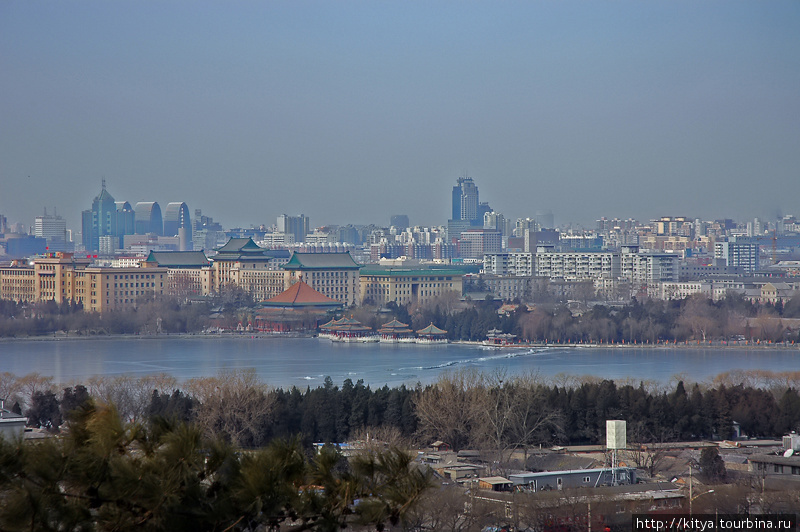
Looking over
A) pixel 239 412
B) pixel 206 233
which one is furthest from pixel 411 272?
pixel 206 233

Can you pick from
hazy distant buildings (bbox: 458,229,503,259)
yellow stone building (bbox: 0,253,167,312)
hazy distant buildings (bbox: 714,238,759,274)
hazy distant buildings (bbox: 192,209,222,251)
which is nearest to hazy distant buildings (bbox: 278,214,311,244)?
hazy distant buildings (bbox: 192,209,222,251)

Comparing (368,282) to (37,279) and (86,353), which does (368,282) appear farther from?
(86,353)

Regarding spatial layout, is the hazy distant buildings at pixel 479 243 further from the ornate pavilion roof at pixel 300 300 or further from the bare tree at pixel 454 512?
the bare tree at pixel 454 512

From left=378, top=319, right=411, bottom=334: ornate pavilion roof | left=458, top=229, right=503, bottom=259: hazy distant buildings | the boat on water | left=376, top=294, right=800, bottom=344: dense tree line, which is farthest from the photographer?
left=458, top=229, right=503, bottom=259: hazy distant buildings

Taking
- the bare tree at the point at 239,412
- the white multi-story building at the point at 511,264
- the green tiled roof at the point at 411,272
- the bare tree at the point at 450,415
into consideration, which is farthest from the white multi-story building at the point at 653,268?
the bare tree at the point at 239,412

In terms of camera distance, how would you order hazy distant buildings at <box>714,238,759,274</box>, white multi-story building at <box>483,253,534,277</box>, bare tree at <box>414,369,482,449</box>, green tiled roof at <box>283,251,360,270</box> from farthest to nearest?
hazy distant buildings at <box>714,238,759,274</box> < white multi-story building at <box>483,253,534,277</box> < green tiled roof at <box>283,251,360,270</box> < bare tree at <box>414,369,482,449</box>

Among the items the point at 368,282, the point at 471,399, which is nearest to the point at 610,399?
the point at 471,399

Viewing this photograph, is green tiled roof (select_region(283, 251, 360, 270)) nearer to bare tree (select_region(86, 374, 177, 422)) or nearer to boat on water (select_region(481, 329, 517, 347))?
boat on water (select_region(481, 329, 517, 347))

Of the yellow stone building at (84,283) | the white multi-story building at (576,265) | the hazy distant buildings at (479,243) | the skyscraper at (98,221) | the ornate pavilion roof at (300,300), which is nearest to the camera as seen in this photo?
the ornate pavilion roof at (300,300)
